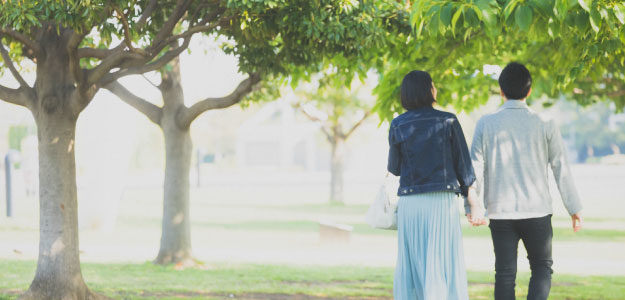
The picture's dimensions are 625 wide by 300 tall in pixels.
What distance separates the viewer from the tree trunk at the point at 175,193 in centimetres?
1232

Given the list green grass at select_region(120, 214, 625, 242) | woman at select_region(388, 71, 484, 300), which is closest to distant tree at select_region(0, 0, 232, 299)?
woman at select_region(388, 71, 484, 300)

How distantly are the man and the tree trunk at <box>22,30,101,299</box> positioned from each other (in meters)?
3.93

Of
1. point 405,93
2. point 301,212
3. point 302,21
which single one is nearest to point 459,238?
point 405,93

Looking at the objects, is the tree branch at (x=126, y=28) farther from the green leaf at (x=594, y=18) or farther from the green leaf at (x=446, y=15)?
the green leaf at (x=594, y=18)

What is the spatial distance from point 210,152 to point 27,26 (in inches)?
3657

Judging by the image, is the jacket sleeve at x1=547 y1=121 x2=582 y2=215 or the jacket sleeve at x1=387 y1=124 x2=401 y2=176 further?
the jacket sleeve at x1=547 y1=121 x2=582 y2=215

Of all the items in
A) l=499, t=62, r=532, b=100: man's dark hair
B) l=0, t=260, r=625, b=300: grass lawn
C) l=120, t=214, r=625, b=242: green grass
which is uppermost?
l=499, t=62, r=532, b=100: man's dark hair

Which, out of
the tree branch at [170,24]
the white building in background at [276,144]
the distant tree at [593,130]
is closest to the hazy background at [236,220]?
the tree branch at [170,24]

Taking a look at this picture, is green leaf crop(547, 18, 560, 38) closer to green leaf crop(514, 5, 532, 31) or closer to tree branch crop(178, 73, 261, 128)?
green leaf crop(514, 5, 532, 31)

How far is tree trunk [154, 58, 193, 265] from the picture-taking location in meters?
12.3

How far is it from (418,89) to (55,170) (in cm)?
386

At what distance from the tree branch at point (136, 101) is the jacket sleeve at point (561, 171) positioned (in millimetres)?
6351

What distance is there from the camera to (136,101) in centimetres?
1151

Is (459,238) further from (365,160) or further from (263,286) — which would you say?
(365,160)
